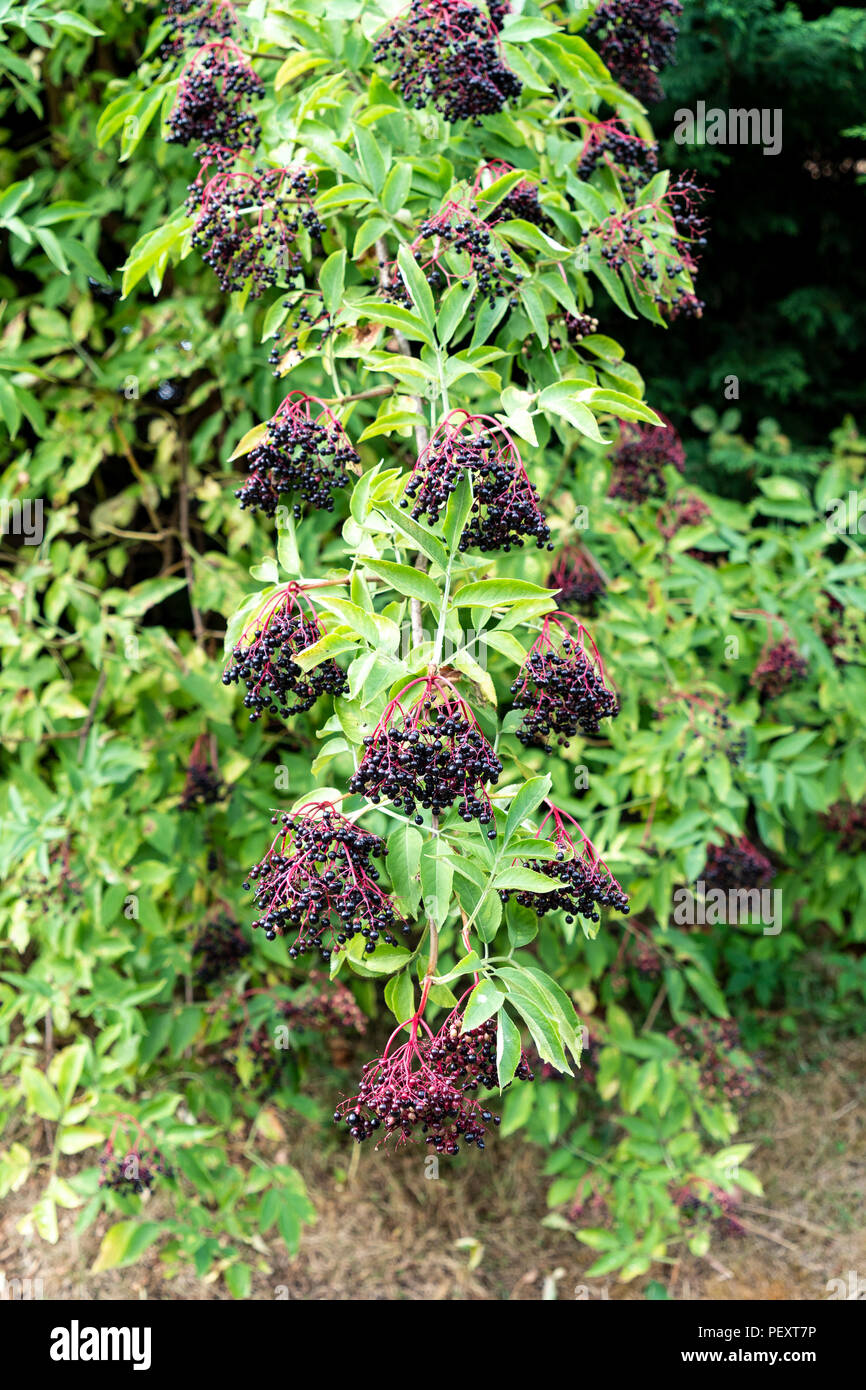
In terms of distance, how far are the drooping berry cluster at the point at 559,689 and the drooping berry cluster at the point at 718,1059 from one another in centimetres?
200

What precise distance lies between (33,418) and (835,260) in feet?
11.9

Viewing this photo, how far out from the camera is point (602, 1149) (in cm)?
358

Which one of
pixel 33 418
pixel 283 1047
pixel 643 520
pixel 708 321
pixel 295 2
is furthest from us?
pixel 708 321

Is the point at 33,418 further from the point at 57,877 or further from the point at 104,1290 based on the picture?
the point at 104,1290

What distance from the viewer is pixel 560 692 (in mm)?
1610

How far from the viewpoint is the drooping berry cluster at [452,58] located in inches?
71.0

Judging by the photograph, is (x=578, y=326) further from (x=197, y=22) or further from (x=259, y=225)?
(x=197, y=22)

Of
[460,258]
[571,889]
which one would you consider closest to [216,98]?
[460,258]

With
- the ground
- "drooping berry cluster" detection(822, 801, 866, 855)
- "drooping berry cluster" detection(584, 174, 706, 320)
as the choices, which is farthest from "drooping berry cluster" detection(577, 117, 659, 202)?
the ground

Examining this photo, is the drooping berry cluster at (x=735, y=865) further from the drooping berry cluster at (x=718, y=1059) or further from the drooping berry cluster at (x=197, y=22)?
the drooping berry cluster at (x=197, y=22)

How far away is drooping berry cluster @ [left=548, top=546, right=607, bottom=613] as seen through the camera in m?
2.95

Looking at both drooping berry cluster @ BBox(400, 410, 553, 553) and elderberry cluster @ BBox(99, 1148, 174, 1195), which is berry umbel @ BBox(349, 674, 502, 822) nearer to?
drooping berry cluster @ BBox(400, 410, 553, 553)

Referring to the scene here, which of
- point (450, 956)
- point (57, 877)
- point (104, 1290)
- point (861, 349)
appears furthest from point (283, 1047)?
point (861, 349)

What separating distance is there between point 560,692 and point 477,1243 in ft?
8.74
